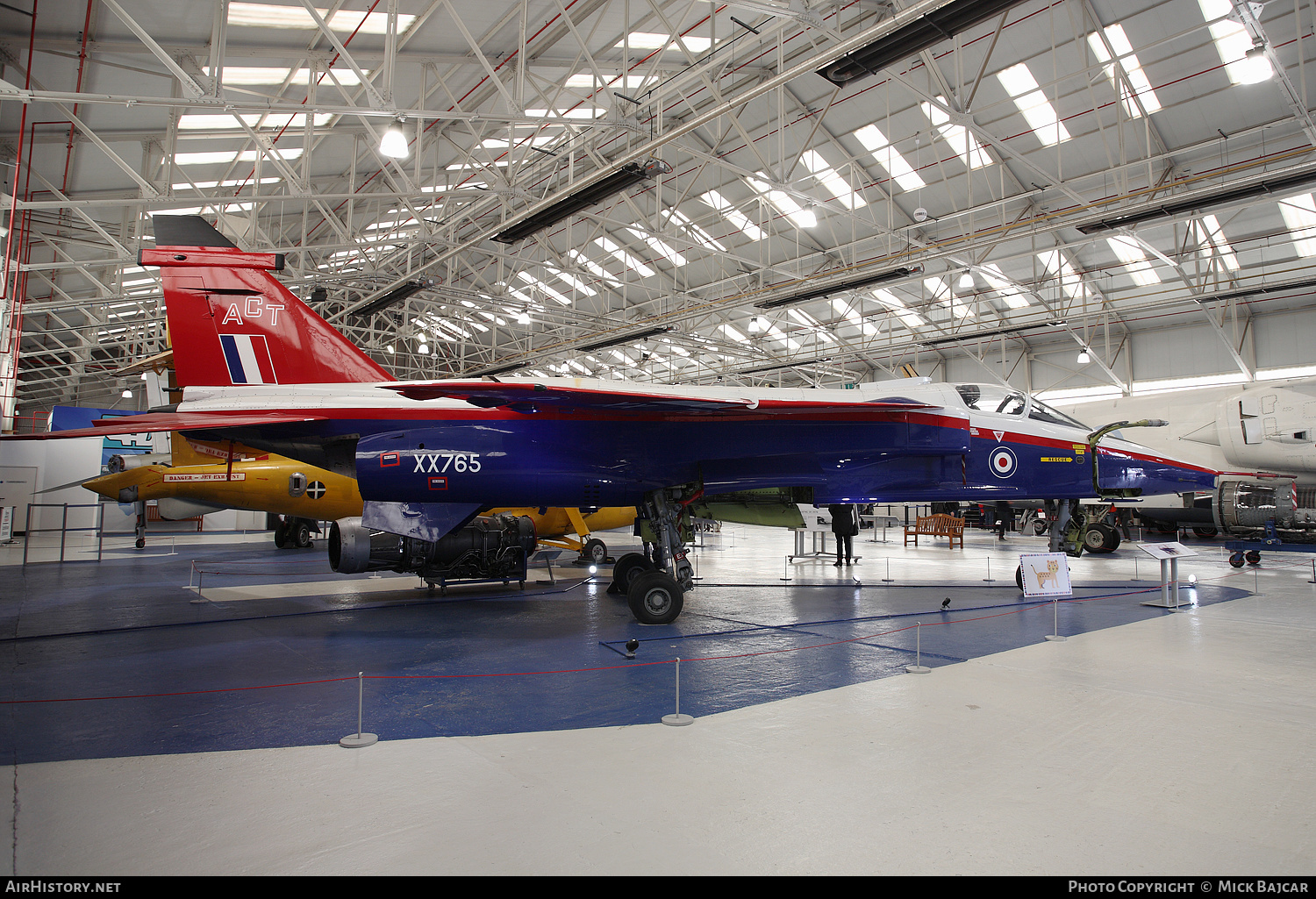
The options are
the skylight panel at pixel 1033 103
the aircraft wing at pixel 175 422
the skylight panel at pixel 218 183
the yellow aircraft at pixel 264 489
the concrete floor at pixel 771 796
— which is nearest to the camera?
the concrete floor at pixel 771 796

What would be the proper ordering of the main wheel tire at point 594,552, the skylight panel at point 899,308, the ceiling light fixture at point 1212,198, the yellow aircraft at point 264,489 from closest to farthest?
the ceiling light fixture at point 1212,198 → the yellow aircraft at point 264,489 → the main wheel tire at point 594,552 → the skylight panel at point 899,308

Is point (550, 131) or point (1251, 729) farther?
point (550, 131)

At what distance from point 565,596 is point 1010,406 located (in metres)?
6.67

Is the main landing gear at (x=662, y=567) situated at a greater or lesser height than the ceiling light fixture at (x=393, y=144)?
lesser

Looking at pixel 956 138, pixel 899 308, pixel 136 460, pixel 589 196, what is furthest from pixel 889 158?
pixel 136 460

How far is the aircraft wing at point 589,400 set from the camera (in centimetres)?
586

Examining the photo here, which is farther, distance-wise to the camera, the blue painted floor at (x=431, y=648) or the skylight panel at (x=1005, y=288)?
the skylight panel at (x=1005, y=288)

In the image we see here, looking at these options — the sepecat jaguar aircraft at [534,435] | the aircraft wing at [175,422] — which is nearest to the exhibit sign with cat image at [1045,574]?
the sepecat jaguar aircraft at [534,435]

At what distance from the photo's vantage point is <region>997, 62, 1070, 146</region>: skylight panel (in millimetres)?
15625

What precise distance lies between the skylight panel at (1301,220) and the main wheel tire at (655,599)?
67.7 feet

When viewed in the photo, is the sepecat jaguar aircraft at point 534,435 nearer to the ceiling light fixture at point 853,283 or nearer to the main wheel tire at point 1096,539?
the ceiling light fixture at point 853,283
